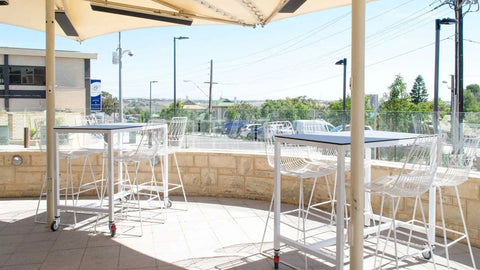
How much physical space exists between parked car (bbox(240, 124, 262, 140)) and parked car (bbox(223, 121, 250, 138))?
5cm

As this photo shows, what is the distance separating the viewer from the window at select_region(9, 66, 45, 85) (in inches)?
946

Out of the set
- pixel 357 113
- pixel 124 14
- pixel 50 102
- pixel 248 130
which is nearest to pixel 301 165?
pixel 357 113

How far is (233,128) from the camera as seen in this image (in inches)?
218

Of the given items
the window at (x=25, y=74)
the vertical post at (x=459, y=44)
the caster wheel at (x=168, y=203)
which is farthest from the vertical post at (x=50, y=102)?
the window at (x=25, y=74)

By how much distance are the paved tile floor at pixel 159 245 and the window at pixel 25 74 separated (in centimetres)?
2240

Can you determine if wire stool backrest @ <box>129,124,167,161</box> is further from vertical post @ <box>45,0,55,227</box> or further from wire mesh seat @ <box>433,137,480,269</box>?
wire mesh seat @ <box>433,137,480,269</box>

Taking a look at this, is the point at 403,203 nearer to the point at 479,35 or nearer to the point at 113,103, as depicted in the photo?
the point at 479,35

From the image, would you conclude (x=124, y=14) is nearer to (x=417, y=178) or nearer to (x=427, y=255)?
(x=417, y=178)

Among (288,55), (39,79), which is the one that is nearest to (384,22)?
(288,55)

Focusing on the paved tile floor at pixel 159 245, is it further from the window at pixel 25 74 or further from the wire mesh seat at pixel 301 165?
the window at pixel 25 74

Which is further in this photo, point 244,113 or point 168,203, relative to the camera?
point 244,113

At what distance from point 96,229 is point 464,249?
11.3 feet

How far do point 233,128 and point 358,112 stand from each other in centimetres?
350

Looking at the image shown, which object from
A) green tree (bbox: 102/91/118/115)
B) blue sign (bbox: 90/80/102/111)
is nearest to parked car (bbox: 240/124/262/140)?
blue sign (bbox: 90/80/102/111)
